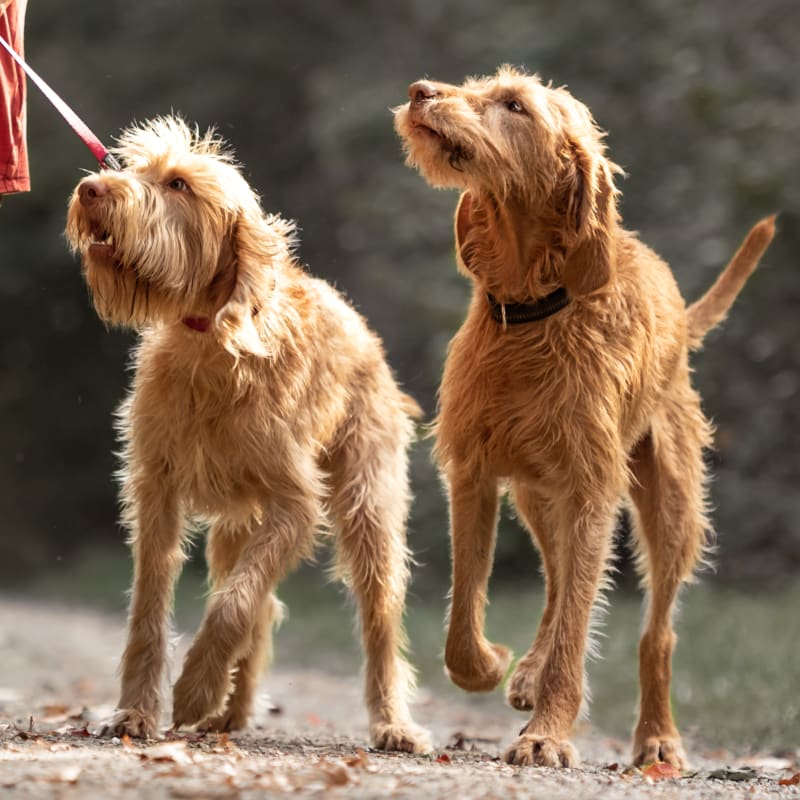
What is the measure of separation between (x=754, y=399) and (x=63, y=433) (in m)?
12.1

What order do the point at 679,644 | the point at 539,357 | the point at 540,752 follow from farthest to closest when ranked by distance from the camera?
the point at 679,644 < the point at 539,357 < the point at 540,752

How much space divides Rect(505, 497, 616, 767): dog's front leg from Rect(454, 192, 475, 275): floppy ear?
1.08 metres

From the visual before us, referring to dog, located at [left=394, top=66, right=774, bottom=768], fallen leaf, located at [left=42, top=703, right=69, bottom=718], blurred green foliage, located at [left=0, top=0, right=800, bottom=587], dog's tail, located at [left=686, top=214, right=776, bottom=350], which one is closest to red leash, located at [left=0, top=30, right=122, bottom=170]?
dog, located at [left=394, top=66, right=774, bottom=768]

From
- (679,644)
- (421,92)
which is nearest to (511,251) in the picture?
(421,92)

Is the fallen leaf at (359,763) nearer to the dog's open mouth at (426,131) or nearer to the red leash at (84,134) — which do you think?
the dog's open mouth at (426,131)

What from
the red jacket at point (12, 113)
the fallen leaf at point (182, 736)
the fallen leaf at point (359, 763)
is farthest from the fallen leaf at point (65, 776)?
the red jacket at point (12, 113)

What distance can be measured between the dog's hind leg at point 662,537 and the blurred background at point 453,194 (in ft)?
4.71

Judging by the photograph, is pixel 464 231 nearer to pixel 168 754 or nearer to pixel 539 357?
pixel 539 357

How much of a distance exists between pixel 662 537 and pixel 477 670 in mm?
1183

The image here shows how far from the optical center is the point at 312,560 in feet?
21.0

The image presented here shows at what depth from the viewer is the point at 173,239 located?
5754 mm

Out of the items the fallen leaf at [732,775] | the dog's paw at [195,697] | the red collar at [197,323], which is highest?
the red collar at [197,323]

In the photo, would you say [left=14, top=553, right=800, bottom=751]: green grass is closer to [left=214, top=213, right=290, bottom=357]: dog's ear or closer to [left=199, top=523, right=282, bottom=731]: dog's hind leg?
[left=199, top=523, right=282, bottom=731]: dog's hind leg

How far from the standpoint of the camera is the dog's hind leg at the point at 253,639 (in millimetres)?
6918
